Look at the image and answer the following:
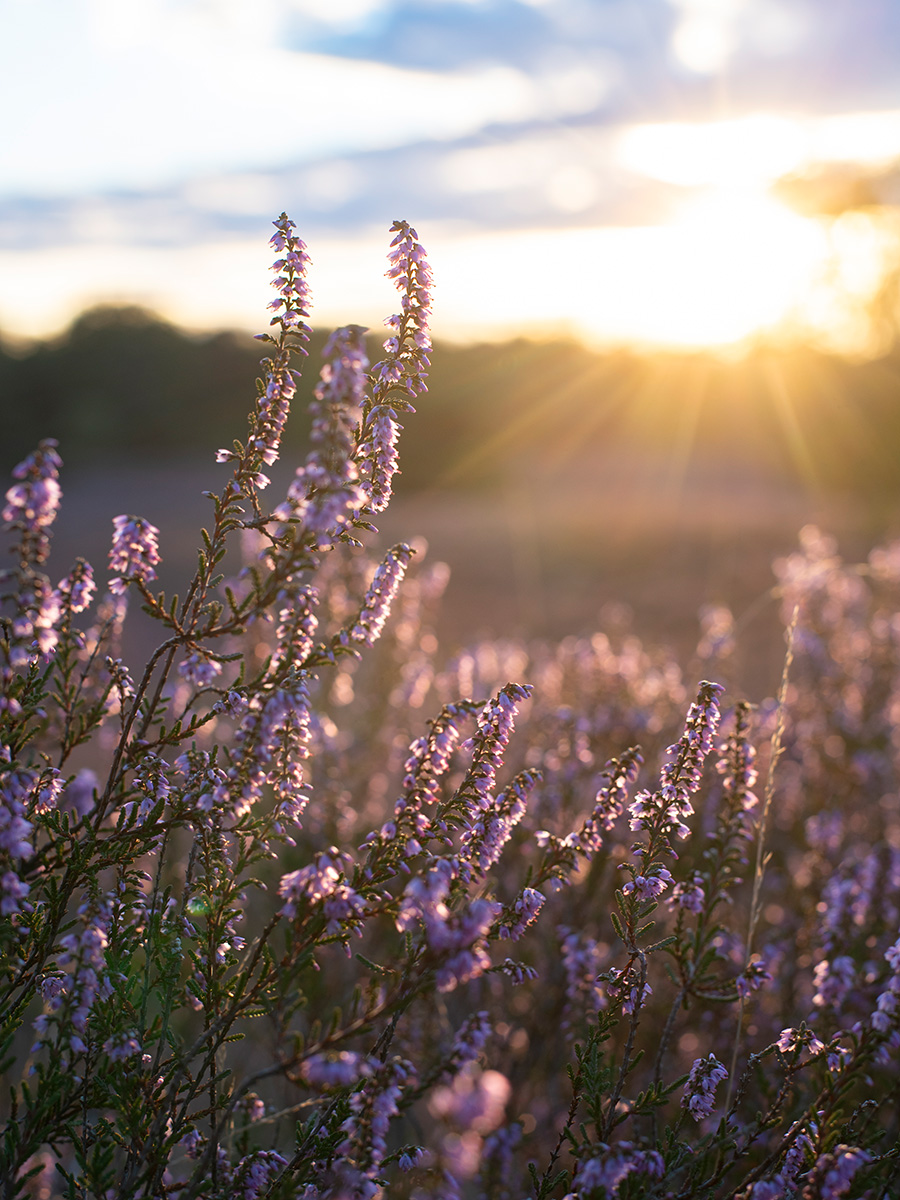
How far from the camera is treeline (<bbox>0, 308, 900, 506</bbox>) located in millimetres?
38781

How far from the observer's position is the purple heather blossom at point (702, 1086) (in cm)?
248

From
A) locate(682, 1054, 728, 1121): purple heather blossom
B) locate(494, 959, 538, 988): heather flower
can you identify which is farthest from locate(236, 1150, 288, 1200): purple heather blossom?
locate(682, 1054, 728, 1121): purple heather blossom

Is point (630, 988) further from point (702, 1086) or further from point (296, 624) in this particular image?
point (296, 624)

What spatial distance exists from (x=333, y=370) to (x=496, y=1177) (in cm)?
329

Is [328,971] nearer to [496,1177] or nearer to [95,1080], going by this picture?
[496,1177]

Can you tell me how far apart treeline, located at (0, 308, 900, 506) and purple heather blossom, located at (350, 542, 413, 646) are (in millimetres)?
32640

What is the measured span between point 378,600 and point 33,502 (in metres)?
0.95

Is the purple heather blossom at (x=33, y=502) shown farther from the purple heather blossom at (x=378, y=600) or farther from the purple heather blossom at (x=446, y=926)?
the purple heather blossom at (x=446, y=926)

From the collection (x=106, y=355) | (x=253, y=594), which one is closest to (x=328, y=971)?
(x=253, y=594)

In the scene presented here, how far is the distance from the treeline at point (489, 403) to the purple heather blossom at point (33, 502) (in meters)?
32.8

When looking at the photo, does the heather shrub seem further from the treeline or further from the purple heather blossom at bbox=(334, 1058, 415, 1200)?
the treeline

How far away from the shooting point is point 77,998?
6.94ft

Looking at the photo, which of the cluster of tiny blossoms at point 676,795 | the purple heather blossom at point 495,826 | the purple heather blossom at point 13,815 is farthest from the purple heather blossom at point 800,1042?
the purple heather blossom at point 13,815

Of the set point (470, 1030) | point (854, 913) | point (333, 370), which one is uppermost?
point (333, 370)
